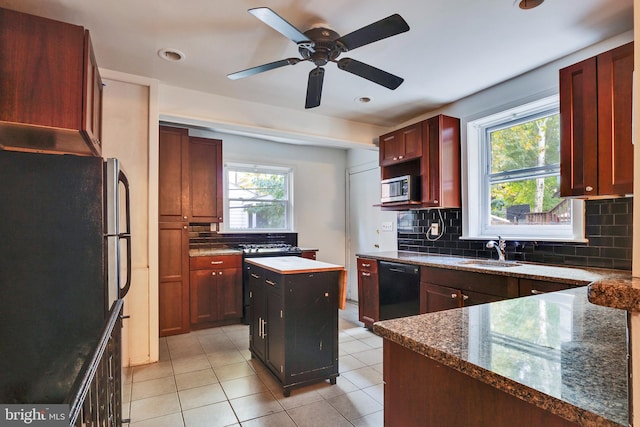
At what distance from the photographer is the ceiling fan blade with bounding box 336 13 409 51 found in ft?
5.75

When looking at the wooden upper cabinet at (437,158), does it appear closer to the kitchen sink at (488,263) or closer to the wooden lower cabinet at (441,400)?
the kitchen sink at (488,263)

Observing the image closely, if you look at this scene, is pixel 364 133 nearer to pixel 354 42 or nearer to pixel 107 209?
pixel 354 42

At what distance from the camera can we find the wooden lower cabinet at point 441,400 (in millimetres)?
730

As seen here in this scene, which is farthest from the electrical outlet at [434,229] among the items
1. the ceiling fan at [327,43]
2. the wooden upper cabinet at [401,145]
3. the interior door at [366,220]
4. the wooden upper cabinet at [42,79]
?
the wooden upper cabinet at [42,79]

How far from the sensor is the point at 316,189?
552 cm

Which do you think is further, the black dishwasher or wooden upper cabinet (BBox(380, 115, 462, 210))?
wooden upper cabinet (BBox(380, 115, 462, 210))

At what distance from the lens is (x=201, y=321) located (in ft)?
13.0

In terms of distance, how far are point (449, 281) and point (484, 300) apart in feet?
1.12

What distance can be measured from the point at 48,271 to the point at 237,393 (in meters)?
1.50

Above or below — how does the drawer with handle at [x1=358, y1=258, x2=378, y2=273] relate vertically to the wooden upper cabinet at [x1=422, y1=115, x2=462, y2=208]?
below

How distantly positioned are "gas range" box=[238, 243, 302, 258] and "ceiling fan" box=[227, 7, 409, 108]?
225 centimetres

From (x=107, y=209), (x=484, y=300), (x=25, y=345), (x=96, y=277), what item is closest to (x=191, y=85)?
(x=107, y=209)

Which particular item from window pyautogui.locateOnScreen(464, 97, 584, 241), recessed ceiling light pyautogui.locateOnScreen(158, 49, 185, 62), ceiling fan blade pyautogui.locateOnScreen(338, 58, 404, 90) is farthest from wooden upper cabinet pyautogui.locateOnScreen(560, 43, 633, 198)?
recessed ceiling light pyautogui.locateOnScreen(158, 49, 185, 62)

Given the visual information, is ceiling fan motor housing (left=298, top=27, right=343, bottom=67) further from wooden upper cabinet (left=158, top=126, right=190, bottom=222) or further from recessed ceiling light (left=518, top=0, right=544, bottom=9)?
wooden upper cabinet (left=158, top=126, right=190, bottom=222)
